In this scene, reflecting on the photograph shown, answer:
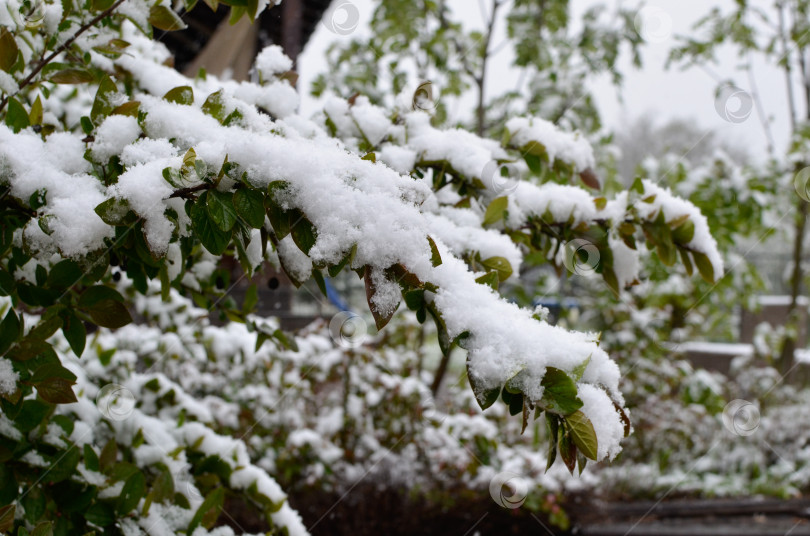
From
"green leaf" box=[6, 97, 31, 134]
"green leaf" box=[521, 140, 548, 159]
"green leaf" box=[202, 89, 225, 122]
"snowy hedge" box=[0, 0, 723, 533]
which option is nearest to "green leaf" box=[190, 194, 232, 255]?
"snowy hedge" box=[0, 0, 723, 533]

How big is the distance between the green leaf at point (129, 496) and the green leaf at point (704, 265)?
1075mm

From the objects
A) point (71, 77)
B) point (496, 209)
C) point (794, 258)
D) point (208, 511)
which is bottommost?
point (794, 258)

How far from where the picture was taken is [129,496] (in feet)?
3.40

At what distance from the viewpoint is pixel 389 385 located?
11.7 feet

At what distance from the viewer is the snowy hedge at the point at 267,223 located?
2.23ft

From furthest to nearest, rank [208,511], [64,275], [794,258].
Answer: [794,258]
[208,511]
[64,275]

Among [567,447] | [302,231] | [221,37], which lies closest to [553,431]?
[567,447]

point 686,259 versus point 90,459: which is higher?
point 686,259

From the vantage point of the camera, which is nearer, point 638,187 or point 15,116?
point 15,116

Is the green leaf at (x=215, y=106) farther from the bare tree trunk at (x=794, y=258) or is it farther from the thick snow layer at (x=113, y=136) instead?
the bare tree trunk at (x=794, y=258)

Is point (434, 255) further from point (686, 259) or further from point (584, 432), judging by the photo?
point (686, 259)

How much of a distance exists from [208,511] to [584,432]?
2.62 ft

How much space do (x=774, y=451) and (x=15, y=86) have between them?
545 cm

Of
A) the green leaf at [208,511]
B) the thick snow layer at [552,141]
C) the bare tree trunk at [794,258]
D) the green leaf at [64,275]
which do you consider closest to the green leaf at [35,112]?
the green leaf at [64,275]
